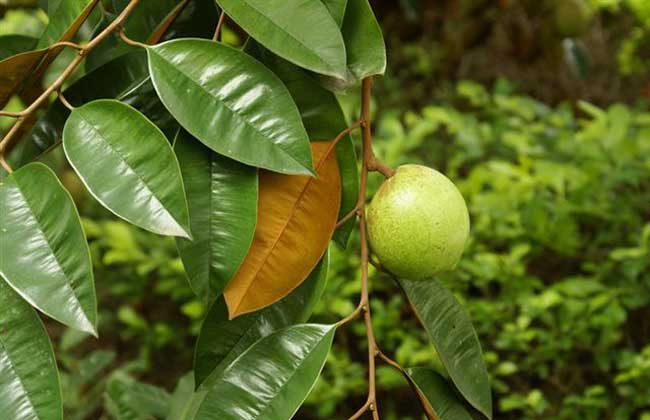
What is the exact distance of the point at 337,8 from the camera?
74 centimetres

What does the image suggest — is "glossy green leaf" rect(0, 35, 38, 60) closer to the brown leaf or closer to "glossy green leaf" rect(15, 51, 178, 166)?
"glossy green leaf" rect(15, 51, 178, 166)

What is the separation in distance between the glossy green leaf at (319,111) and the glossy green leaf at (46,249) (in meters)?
0.24

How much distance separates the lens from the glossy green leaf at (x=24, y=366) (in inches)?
24.2

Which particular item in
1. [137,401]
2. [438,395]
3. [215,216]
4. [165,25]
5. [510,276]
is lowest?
[510,276]

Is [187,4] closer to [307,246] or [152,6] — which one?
[152,6]

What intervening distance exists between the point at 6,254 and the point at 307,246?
0.81 feet

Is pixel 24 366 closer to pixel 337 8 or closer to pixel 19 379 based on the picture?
pixel 19 379

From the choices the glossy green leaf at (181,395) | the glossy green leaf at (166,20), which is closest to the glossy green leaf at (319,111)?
the glossy green leaf at (166,20)

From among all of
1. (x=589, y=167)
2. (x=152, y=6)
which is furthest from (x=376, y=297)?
(x=152, y=6)

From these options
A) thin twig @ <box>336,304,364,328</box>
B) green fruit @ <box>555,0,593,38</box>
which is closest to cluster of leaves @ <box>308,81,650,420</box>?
green fruit @ <box>555,0,593,38</box>

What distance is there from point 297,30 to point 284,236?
17 cm

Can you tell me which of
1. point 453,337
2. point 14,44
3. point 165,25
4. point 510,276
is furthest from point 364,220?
point 510,276

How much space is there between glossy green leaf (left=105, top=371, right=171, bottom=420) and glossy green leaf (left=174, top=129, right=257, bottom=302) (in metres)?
0.70

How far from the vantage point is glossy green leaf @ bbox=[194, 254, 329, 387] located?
767 millimetres
